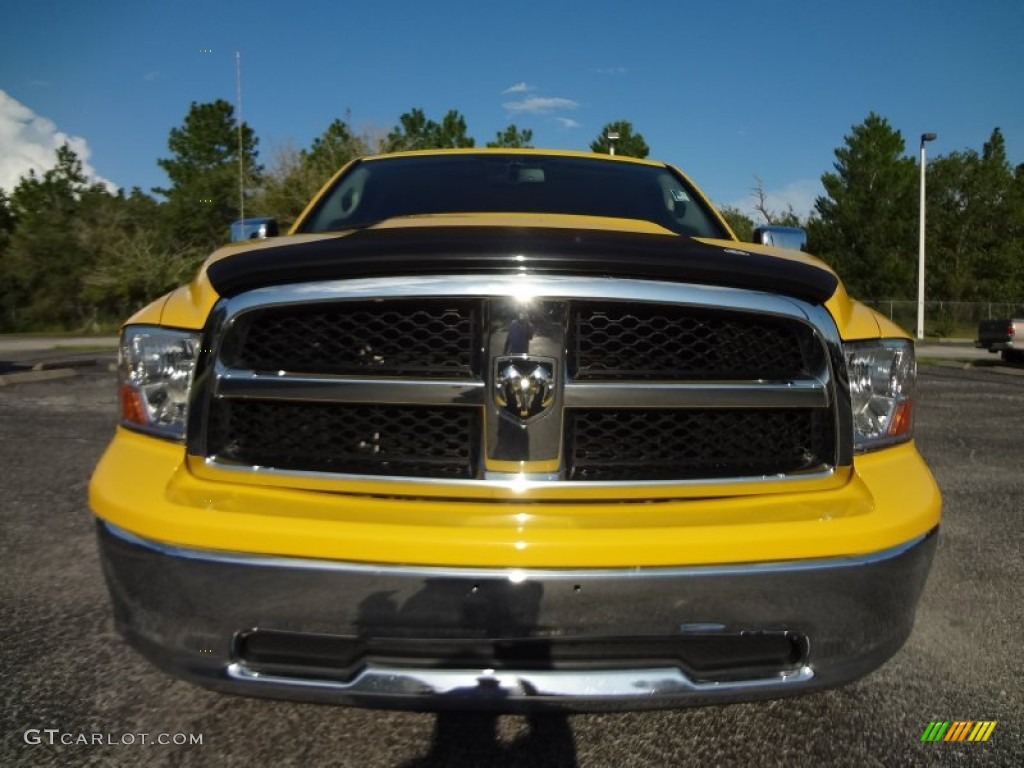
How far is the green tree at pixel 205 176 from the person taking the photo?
1638 inches

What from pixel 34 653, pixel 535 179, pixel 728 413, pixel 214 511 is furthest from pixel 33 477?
pixel 728 413

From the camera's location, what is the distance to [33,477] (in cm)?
518

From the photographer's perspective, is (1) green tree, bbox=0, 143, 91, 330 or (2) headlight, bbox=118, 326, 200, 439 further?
(1) green tree, bbox=0, 143, 91, 330

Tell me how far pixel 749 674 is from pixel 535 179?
2388mm

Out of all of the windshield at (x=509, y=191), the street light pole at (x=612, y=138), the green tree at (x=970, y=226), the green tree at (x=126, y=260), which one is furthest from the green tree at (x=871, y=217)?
the windshield at (x=509, y=191)

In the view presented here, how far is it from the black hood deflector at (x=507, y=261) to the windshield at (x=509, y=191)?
1.29 meters

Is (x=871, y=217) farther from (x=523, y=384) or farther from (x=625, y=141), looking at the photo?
(x=523, y=384)

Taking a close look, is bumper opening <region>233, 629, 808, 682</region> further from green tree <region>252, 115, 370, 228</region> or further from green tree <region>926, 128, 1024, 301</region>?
green tree <region>926, 128, 1024, 301</region>

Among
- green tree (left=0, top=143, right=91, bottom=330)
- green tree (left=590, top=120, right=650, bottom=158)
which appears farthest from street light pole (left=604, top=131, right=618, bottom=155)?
green tree (left=0, top=143, right=91, bottom=330)

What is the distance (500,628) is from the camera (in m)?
1.53

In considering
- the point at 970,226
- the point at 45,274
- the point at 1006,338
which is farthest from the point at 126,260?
the point at 970,226

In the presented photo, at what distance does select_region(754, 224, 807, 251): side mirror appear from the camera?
10.2 ft

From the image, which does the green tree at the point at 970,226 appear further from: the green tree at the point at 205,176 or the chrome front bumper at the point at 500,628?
the chrome front bumper at the point at 500,628

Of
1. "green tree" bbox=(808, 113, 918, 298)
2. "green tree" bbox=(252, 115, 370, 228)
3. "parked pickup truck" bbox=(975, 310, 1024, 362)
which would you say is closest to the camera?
"parked pickup truck" bbox=(975, 310, 1024, 362)
